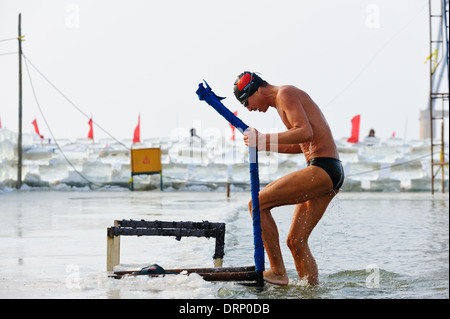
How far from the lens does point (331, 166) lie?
5172 millimetres

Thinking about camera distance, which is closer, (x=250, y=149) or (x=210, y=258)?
(x=250, y=149)

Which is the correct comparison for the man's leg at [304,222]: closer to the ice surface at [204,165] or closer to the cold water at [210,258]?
the cold water at [210,258]

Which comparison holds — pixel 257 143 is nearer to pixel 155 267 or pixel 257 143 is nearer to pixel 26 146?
pixel 155 267

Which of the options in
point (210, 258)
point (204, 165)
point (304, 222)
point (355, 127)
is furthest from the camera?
point (355, 127)

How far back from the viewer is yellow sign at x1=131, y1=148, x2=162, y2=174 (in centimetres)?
2692

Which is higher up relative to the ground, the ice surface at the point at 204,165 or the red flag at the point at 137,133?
the red flag at the point at 137,133

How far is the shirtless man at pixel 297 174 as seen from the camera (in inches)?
199

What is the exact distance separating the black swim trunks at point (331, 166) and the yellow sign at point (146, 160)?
21.9 metres

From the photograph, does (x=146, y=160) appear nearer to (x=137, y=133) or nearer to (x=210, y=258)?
(x=137, y=133)

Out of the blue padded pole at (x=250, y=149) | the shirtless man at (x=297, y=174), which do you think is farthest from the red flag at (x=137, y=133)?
the blue padded pole at (x=250, y=149)

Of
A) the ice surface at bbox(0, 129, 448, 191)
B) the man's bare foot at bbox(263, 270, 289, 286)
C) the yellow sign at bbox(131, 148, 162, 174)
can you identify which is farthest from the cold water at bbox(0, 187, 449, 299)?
the ice surface at bbox(0, 129, 448, 191)

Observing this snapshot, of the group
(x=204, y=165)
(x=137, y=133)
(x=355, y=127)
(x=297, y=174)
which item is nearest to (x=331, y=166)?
(x=297, y=174)

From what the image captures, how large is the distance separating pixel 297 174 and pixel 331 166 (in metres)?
0.25
